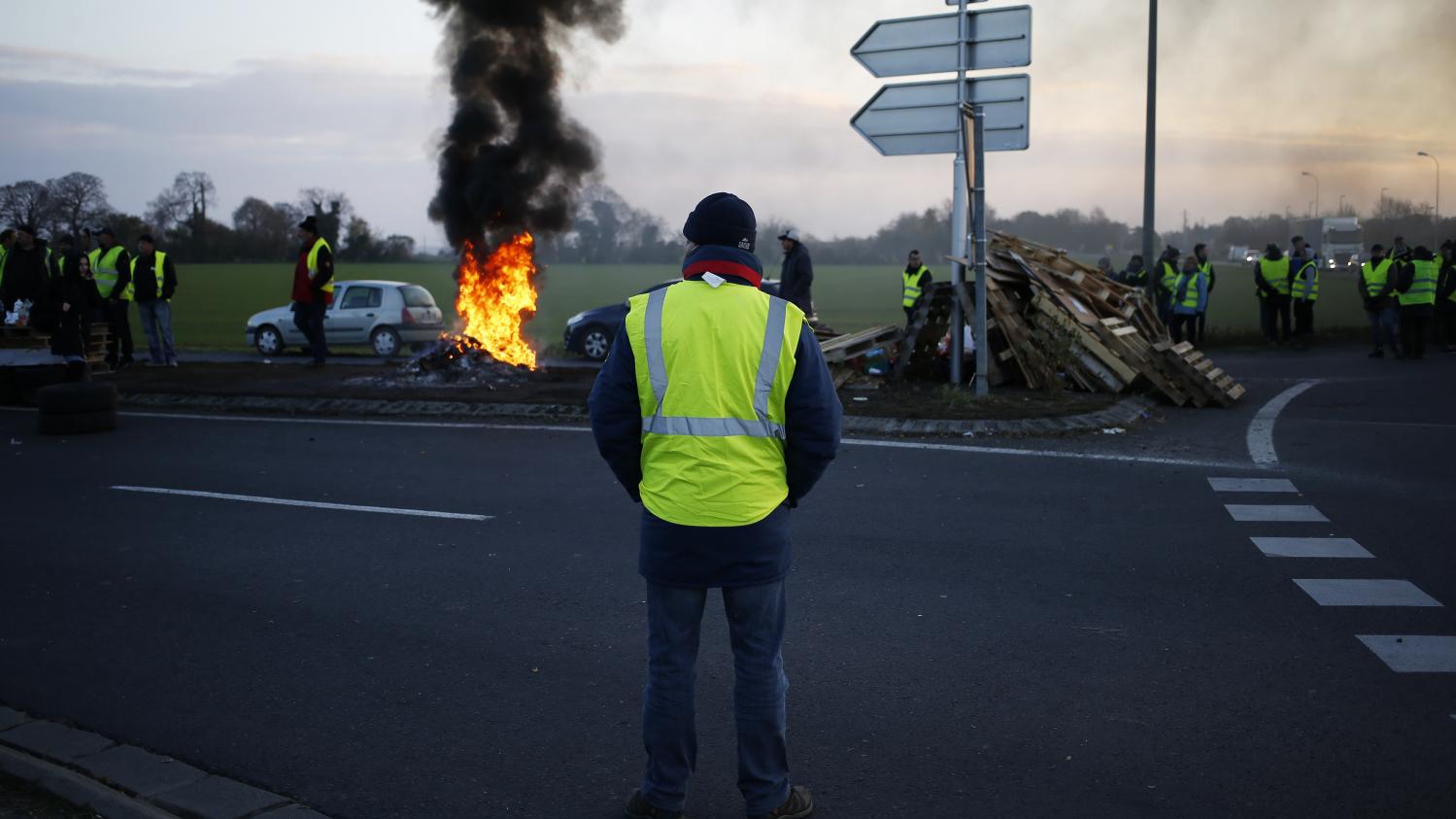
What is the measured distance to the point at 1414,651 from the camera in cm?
534

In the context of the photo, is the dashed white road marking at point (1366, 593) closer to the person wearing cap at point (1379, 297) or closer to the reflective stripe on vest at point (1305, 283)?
the person wearing cap at point (1379, 297)

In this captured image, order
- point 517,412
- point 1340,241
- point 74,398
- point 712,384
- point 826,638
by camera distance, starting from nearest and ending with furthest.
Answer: point 712,384 < point 826,638 < point 74,398 < point 517,412 < point 1340,241

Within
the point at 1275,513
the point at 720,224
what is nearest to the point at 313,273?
the point at 1275,513

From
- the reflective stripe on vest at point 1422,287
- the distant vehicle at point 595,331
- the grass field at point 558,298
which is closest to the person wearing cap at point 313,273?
the grass field at point 558,298

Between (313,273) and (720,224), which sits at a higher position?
(313,273)

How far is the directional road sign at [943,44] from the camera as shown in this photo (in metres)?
13.1

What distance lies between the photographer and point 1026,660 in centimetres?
529

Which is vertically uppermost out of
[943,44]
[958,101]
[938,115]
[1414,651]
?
[943,44]

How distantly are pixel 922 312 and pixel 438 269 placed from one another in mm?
53209

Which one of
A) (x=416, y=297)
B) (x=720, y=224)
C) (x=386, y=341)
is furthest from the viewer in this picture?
(x=416, y=297)

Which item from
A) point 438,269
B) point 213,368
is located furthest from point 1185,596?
point 438,269

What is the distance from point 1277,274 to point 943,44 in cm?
1183

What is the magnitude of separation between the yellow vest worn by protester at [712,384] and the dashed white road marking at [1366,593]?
382 cm

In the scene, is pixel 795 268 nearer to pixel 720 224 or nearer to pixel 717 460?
pixel 720 224
